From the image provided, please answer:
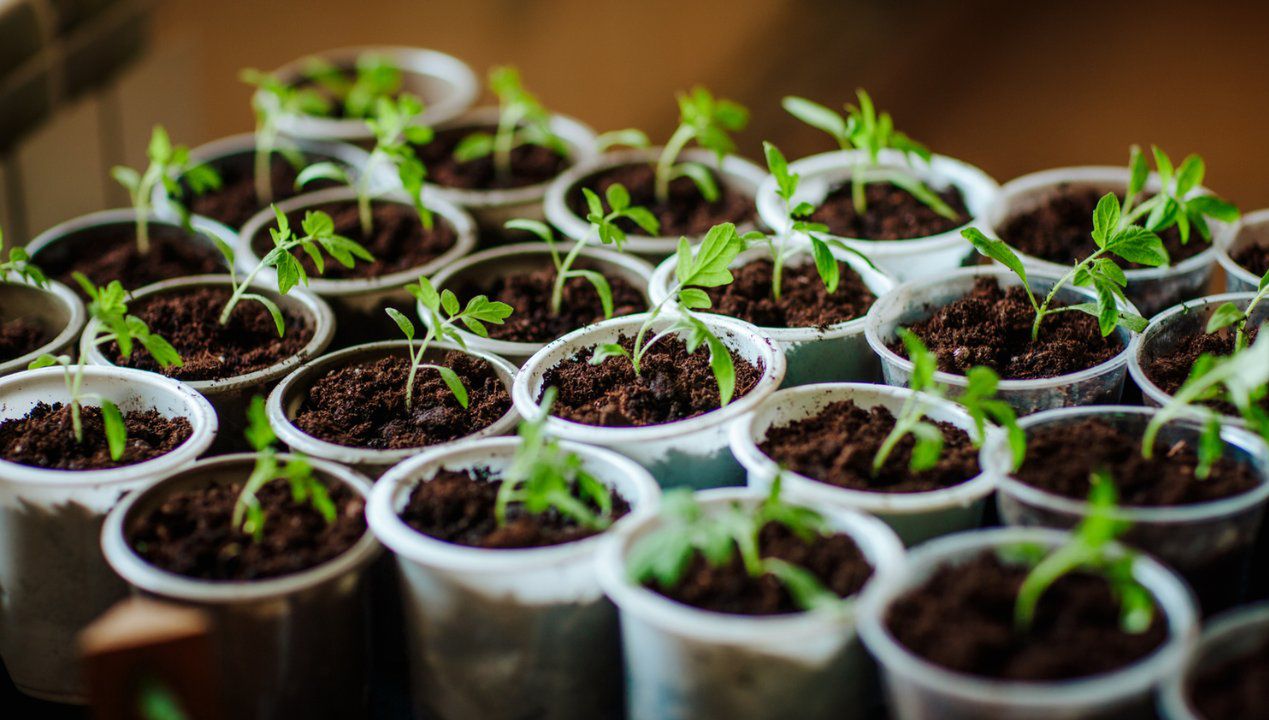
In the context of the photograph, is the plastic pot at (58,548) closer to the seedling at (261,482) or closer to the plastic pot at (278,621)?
the plastic pot at (278,621)

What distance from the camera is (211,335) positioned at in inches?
68.0

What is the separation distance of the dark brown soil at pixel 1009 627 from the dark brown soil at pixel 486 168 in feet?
4.92

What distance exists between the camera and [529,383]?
1480 mm

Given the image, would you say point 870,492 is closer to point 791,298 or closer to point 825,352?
point 825,352

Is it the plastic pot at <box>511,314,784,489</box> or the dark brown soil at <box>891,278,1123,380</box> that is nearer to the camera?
the plastic pot at <box>511,314,784,489</box>

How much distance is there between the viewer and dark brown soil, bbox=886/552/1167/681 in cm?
97

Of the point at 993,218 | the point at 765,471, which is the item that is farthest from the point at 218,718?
the point at 993,218

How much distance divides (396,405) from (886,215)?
0.97 m

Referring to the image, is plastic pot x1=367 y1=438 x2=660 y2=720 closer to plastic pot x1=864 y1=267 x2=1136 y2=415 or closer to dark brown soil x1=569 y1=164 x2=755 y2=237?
plastic pot x1=864 y1=267 x2=1136 y2=415

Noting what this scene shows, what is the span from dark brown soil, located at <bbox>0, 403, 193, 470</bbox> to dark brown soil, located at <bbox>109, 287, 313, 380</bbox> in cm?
13

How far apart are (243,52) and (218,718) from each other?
317cm

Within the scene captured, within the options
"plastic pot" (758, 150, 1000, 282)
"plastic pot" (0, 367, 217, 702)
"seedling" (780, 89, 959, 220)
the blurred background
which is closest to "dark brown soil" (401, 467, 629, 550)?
"plastic pot" (0, 367, 217, 702)

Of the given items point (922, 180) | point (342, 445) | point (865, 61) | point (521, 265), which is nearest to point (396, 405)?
point (342, 445)

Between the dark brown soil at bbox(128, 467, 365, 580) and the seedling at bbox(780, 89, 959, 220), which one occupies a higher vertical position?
the seedling at bbox(780, 89, 959, 220)
